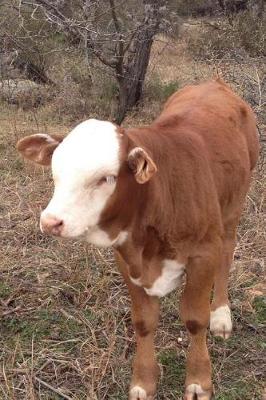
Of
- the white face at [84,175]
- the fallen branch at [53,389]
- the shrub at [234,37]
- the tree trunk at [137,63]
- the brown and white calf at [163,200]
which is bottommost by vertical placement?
the shrub at [234,37]

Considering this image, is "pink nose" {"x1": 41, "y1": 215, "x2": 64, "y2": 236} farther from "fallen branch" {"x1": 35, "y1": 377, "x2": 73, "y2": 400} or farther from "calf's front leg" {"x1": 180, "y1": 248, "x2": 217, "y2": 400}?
"fallen branch" {"x1": 35, "y1": 377, "x2": 73, "y2": 400}

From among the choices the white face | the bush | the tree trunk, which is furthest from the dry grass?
the bush

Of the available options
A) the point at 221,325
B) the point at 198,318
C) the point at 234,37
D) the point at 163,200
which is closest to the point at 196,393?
the point at 198,318

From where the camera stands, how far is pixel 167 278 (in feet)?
8.91

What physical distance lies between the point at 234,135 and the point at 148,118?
16.7 feet

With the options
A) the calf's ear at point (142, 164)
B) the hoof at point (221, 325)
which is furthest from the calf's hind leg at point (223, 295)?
the calf's ear at point (142, 164)

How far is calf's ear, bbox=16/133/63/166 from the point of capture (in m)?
2.37

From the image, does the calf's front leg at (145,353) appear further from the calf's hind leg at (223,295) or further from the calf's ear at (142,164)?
the calf's ear at (142,164)

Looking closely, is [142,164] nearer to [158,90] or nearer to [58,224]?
[58,224]

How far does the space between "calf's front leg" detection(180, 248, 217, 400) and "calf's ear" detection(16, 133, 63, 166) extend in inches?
31.8

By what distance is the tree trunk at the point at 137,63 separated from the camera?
24.7ft

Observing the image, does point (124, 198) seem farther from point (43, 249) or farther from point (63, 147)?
point (43, 249)

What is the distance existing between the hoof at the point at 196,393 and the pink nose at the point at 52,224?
4.43 feet

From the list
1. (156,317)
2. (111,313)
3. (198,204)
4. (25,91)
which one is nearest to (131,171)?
(198,204)
